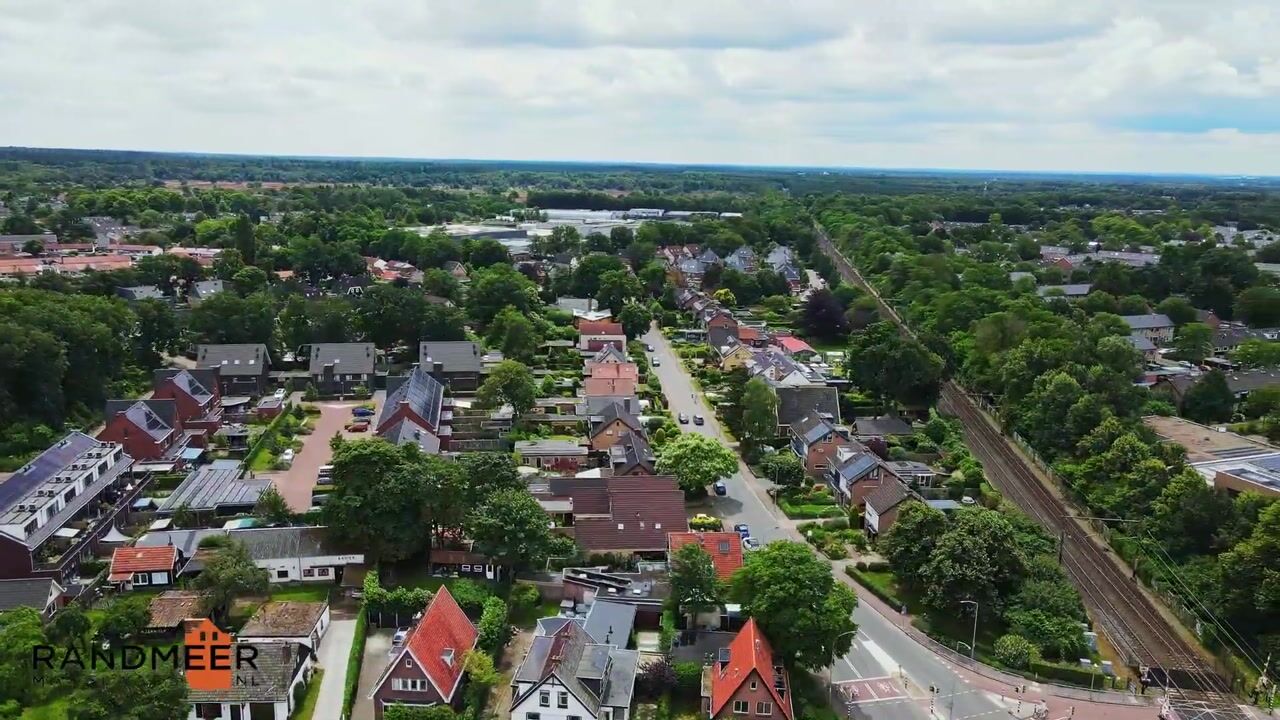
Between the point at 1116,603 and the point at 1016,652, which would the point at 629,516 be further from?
the point at 1116,603

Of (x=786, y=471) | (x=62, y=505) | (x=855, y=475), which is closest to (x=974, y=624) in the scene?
(x=855, y=475)

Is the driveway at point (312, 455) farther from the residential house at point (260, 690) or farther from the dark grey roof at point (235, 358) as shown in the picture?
the residential house at point (260, 690)

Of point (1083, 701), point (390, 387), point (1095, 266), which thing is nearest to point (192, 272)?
point (390, 387)

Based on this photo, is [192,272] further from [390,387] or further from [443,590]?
[443,590]

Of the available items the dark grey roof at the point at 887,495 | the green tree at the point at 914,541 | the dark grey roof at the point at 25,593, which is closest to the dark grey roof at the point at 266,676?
the dark grey roof at the point at 25,593

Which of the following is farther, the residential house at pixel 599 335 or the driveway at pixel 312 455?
the residential house at pixel 599 335

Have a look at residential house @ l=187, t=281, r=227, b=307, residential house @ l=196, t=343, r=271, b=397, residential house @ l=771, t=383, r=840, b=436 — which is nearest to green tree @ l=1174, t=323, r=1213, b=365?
residential house @ l=771, t=383, r=840, b=436
